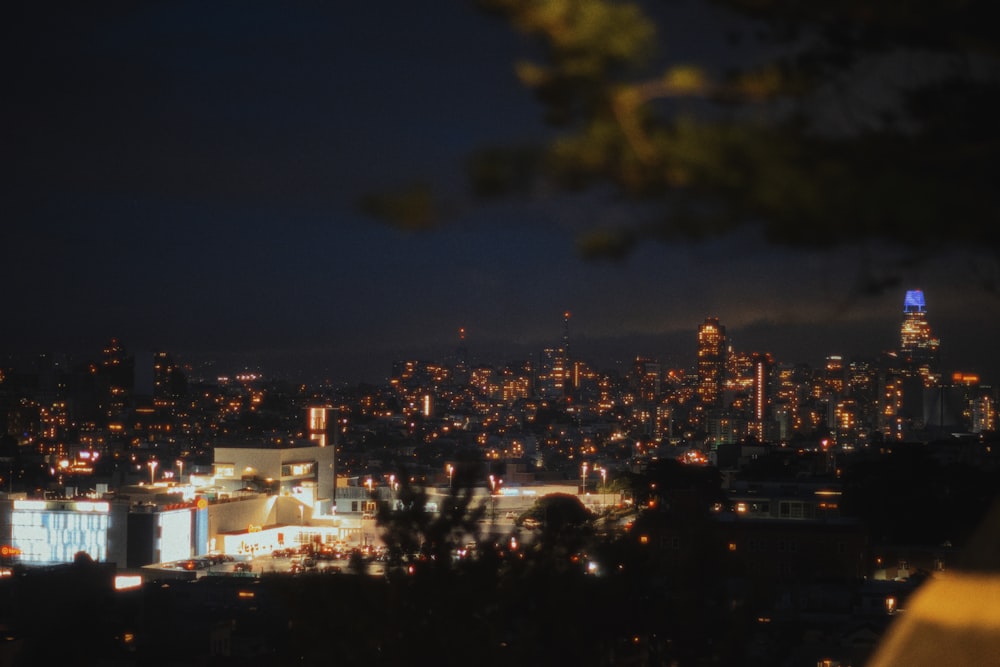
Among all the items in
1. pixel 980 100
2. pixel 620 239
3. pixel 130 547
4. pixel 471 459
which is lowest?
pixel 130 547

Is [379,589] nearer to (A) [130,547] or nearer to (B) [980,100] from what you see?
(B) [980,100]

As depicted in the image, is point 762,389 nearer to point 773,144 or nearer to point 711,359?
point 711,359

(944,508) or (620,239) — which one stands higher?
(620,239)

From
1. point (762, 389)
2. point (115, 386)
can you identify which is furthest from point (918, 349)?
→ point (115, 386)

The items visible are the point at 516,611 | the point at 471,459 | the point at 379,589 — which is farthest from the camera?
the point at 471,459

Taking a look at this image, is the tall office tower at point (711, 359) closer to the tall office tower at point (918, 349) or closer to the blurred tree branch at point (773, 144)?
the tall office tower at point (918, 349)

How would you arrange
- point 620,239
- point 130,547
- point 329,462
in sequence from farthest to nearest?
point 329,462 < point 130,547 < point 620,239

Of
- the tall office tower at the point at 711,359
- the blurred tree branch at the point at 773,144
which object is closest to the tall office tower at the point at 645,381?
the tall office tower at the point at 711,359

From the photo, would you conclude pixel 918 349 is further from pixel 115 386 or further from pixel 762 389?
pixel 115 386

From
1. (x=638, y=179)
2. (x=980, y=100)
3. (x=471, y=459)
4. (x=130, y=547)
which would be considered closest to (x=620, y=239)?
(x=638, y=179)

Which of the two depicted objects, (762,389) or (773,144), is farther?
(762,389)

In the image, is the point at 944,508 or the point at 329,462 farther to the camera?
the point at 329,462
